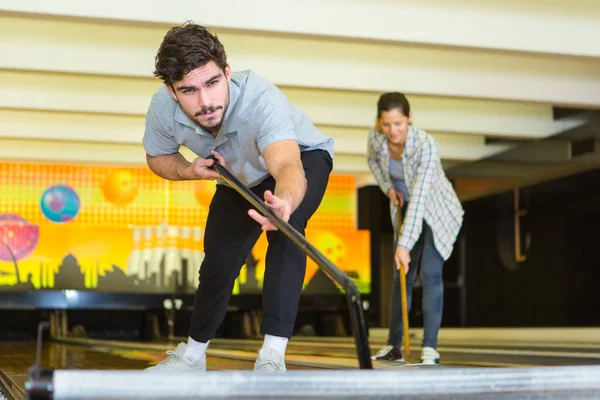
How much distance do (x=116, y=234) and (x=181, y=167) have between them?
7892mm

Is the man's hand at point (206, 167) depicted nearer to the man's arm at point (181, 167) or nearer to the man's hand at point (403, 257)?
the man's arm at point (181, 167)

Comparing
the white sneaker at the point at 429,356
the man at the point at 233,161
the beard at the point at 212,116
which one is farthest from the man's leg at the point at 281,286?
the white sneaker at the point at 429,356

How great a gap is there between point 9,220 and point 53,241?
695mm

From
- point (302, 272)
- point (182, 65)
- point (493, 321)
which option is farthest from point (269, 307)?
point (493, 321)

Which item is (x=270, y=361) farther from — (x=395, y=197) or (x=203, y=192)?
(x=203, y=192)

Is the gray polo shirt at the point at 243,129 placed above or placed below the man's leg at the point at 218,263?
above

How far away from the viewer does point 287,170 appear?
2203mm

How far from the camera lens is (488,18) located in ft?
18.4

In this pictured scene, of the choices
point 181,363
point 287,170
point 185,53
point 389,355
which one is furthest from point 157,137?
point 389,355

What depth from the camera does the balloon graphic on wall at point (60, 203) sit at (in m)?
10.6

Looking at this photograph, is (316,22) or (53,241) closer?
(316,22)

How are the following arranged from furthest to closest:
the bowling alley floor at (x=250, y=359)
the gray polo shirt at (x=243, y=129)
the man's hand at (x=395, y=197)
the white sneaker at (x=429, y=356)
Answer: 1. the man's hand at (x=395, y=197)
2. the white sneaker at (x=429, y=356)
3. the bowling alley floor at (x=250, y=359)
4. the gray polo shirt at (x=243, y=129)

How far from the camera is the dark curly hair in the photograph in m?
2.20

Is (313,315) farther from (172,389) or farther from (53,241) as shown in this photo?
(172,389)
